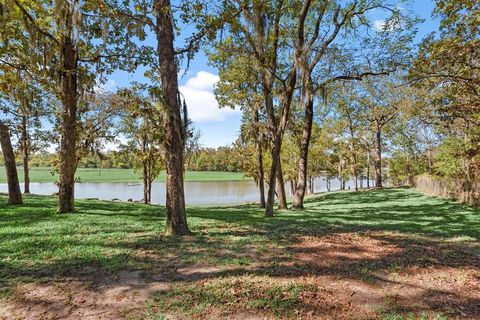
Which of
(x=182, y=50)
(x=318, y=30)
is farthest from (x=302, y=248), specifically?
(x=318, y=30)

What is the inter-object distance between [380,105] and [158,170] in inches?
749

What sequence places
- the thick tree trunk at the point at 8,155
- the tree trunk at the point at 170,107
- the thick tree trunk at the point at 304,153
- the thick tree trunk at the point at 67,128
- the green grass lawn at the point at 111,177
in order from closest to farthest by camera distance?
the tree trunk at the point at 170,107, the thick tree trunk at the point at 67,128, the thick tree trunk at the point at 8,155, the thick tree trunk at the point at 304,153, the green grass lawn at the point at 111,177

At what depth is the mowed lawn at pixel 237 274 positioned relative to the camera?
129 inches

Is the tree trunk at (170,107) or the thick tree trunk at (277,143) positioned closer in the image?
the tree trunk at (170,107)

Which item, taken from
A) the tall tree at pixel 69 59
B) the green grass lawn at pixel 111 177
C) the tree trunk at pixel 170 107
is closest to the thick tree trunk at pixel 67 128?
the tall tree at pixel 69 59

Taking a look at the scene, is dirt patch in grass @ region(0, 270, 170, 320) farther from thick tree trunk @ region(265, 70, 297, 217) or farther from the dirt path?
thick tree trunk @ region(265, 70, 297, 217)

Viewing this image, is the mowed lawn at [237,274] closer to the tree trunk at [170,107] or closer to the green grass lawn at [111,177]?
the tree trunk at [170,107]

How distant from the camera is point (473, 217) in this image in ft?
30.7

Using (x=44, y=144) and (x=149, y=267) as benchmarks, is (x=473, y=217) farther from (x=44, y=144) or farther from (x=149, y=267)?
(x=44, y=144)

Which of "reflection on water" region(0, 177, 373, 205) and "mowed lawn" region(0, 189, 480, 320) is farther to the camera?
"reflection on water" region(0, 177, 373, 205)

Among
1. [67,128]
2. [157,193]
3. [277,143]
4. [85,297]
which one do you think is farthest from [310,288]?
[157,193]

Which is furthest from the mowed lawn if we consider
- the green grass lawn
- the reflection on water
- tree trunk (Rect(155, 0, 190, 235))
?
the green grass lawn

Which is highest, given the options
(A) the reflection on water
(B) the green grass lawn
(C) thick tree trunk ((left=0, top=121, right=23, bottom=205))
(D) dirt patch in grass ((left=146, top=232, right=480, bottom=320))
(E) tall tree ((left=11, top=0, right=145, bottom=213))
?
(E) tall tree ((left=11, top=0, right=145, bottom=213))

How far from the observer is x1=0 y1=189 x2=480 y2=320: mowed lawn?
3.28 m
